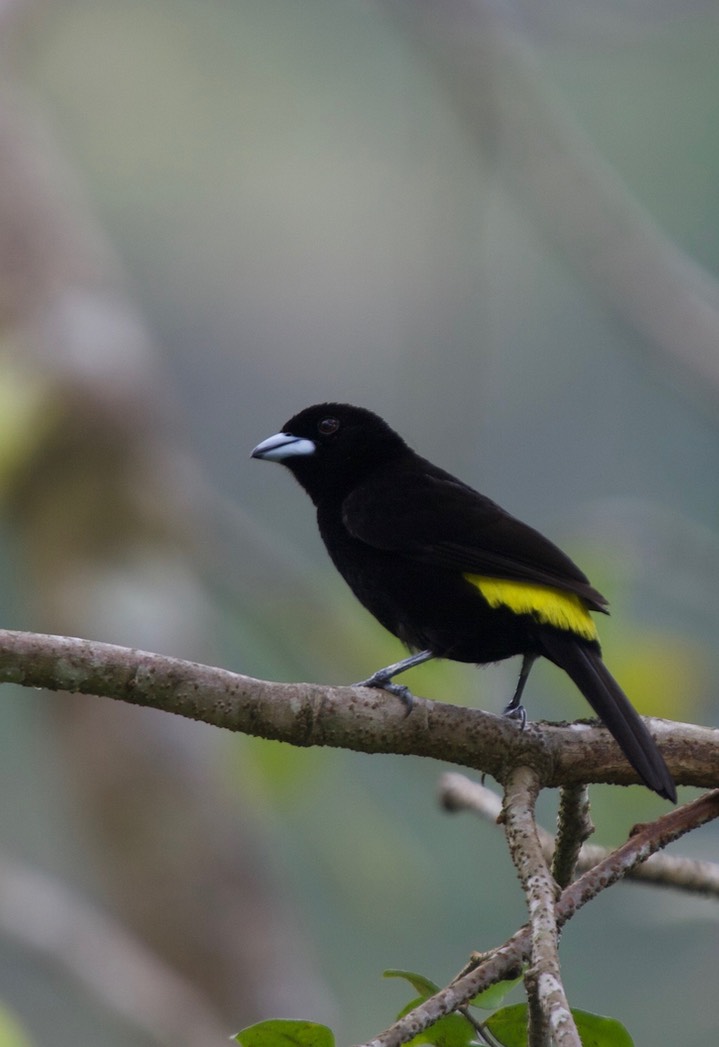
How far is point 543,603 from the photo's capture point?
2951 mm

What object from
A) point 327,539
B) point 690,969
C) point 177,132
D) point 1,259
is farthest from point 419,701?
point 177,132

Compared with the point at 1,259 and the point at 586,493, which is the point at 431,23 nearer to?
the point at 1,259

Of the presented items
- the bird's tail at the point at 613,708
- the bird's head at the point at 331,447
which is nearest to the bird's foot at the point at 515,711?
the bird's tail at the point at 613,708

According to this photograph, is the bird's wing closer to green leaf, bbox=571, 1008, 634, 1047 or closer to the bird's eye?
the bird's eye

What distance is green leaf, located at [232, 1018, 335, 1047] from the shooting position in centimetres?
157

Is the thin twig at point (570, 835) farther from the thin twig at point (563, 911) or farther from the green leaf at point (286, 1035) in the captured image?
the green leaf at point (286, 1035)

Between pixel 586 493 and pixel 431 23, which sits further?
pixel 586 493

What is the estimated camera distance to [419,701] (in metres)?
2.10

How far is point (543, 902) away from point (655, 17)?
3.42 metres

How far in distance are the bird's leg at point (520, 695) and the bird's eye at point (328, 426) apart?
1.13 m

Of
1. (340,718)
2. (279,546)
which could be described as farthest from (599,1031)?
(279,546)

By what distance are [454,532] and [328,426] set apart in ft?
3.10

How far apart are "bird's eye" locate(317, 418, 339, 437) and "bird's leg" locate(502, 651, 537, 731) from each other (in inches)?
44.5

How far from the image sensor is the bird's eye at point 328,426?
3973 mm
